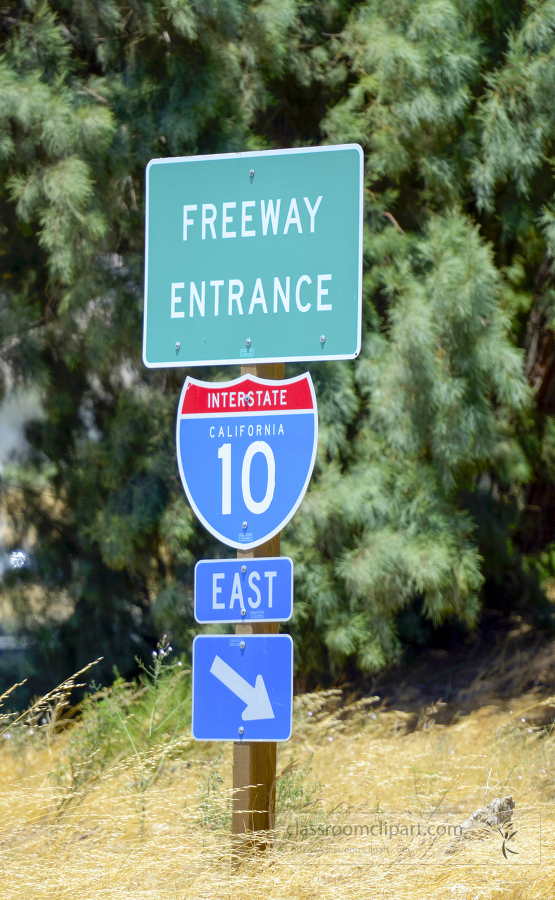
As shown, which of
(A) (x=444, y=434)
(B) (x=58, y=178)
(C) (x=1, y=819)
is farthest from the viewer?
(A) (x=444, y=434)

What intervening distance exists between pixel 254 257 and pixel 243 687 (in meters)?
1.49

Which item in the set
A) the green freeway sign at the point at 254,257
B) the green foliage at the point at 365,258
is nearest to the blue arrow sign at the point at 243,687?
the green freeway sign at the point at 254,257

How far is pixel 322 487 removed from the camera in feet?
21.1

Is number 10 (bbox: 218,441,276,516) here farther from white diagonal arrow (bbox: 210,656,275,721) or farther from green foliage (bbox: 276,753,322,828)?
green foliage (bbox: 276,753,322,828)

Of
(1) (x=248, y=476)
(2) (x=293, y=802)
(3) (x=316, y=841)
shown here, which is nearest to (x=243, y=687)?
(1) (x=248, y=476)

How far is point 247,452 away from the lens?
3.20 metres

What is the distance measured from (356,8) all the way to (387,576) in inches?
169

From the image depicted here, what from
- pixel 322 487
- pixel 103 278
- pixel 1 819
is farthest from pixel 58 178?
pixel 1 819

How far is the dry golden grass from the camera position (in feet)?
9.89

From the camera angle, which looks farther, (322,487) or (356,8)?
(356,8)

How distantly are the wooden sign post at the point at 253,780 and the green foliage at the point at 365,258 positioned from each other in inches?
116

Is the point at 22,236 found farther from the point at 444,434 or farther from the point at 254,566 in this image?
the point at 254,566

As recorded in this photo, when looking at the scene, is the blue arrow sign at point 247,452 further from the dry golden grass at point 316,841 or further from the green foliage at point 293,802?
the green foliage at point 293,802

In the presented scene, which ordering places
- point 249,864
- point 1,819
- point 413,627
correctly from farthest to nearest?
1. point 413,627
2. point 1,819
3. point 249,864
